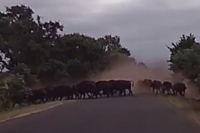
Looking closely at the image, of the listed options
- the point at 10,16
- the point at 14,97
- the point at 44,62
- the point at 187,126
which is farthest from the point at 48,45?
the point at 187,126

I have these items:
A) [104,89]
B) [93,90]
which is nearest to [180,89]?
[104,89]

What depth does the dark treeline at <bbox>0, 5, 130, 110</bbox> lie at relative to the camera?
232 ft

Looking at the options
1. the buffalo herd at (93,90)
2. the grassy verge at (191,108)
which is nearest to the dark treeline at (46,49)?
the buffalo herd at (93,90)

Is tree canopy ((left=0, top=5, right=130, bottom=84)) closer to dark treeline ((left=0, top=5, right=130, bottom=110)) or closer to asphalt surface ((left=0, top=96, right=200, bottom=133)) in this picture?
dark treeline ((left=0, top=5, right=130, bottom=110))

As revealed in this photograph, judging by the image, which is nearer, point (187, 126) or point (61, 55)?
point (187, 126)

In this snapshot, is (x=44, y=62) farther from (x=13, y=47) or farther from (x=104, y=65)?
(x=104, y=65)

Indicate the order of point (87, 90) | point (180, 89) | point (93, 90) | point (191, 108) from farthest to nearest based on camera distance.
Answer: point (87, 90) < point (93, 90) < point (180, 89) < point (191, 108)

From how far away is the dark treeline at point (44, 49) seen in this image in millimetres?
70750

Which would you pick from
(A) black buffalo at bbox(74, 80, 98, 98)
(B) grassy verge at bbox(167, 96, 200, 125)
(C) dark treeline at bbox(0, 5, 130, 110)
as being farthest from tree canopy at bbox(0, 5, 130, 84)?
(B) grassy verge at bbox(167, 96, 200, 125)

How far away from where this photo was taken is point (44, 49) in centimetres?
7162

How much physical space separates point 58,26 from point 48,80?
393 inches

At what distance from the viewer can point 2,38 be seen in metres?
73.7

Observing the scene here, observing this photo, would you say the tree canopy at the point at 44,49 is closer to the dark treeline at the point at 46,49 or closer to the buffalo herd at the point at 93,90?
the dark treeline at the point at 46,49

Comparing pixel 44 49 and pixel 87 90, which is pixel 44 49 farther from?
pixel 87 90
